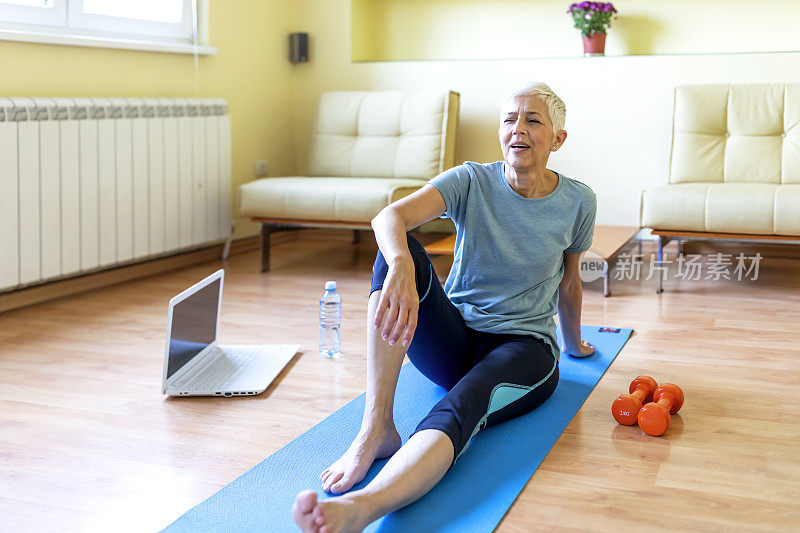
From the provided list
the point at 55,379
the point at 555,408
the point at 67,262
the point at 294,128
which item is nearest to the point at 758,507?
the point at 555,408

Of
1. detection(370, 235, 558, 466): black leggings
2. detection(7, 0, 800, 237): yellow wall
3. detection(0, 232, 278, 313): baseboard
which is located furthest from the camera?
detection(7, 0, 800, 237): yellow wall

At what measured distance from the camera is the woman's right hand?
1.59 metres

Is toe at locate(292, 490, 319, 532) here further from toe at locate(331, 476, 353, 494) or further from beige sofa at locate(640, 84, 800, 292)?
beige sofa at locate(640, 84, 800, 292)

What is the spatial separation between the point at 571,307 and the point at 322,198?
1.80m

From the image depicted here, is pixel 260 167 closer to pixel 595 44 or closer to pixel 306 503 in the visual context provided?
pixel 595 44

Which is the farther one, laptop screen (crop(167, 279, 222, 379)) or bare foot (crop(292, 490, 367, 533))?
laptop screen (crop(167, 279, 222, 379))

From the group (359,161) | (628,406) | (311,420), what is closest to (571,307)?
(628,406)

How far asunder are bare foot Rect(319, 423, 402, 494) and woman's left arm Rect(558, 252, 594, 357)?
2.25 ft

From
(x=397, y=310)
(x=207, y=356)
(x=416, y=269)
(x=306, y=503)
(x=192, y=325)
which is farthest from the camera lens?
(x=207, y=356)

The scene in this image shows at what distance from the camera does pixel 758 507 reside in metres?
1.60

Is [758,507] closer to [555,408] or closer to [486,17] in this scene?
[555,408]

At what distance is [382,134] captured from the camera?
14.7ft

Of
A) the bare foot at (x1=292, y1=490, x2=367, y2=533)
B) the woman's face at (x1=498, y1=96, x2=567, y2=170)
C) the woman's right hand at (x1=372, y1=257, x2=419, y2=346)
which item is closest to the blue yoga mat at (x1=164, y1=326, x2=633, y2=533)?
the bare foot at (x1=292, y1=490, x2=367, y2=533)

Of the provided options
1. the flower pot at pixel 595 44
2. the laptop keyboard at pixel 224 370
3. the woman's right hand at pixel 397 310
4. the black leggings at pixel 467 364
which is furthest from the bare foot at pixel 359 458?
the flower pot at pixel 595 44
